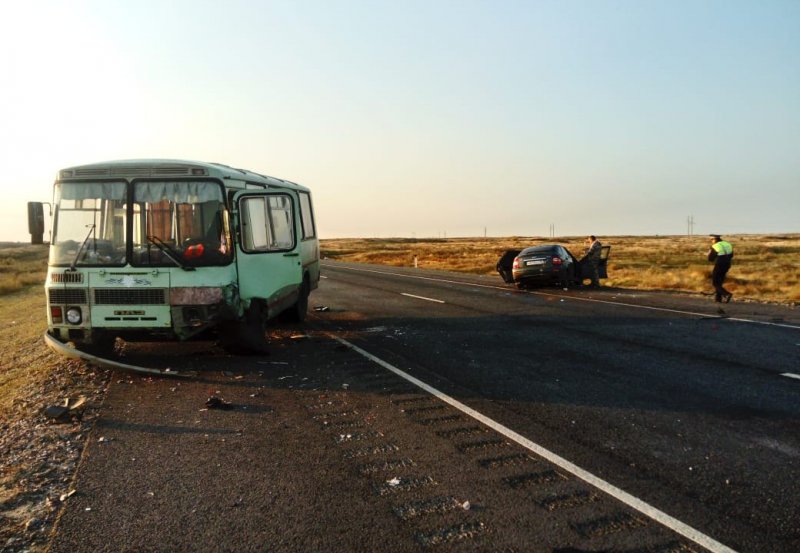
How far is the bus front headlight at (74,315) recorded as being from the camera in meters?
8.40

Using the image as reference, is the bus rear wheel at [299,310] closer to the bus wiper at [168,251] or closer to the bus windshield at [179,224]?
the bus windshield at [179,224]

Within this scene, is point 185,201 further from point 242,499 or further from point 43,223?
point 242,499

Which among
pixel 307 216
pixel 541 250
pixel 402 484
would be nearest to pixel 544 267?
pixel 541 250

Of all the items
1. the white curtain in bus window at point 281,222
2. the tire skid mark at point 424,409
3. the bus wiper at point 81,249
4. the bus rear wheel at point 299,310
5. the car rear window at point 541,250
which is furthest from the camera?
the car rear window at point 541,250

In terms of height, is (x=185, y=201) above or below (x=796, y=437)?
above

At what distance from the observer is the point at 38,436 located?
5.99m

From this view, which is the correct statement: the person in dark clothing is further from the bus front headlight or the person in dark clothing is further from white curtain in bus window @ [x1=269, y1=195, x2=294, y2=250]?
the bus front headlight

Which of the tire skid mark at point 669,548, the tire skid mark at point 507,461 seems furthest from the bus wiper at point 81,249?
the tire skid mark at point 669,548

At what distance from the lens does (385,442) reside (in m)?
5.52

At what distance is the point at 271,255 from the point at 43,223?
318 cm

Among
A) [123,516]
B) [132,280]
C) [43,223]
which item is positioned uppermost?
[43,223]

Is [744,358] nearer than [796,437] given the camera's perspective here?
No

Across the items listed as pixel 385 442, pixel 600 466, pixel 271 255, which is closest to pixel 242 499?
pixel 385 442

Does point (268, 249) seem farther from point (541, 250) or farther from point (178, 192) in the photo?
point (541, 250)
